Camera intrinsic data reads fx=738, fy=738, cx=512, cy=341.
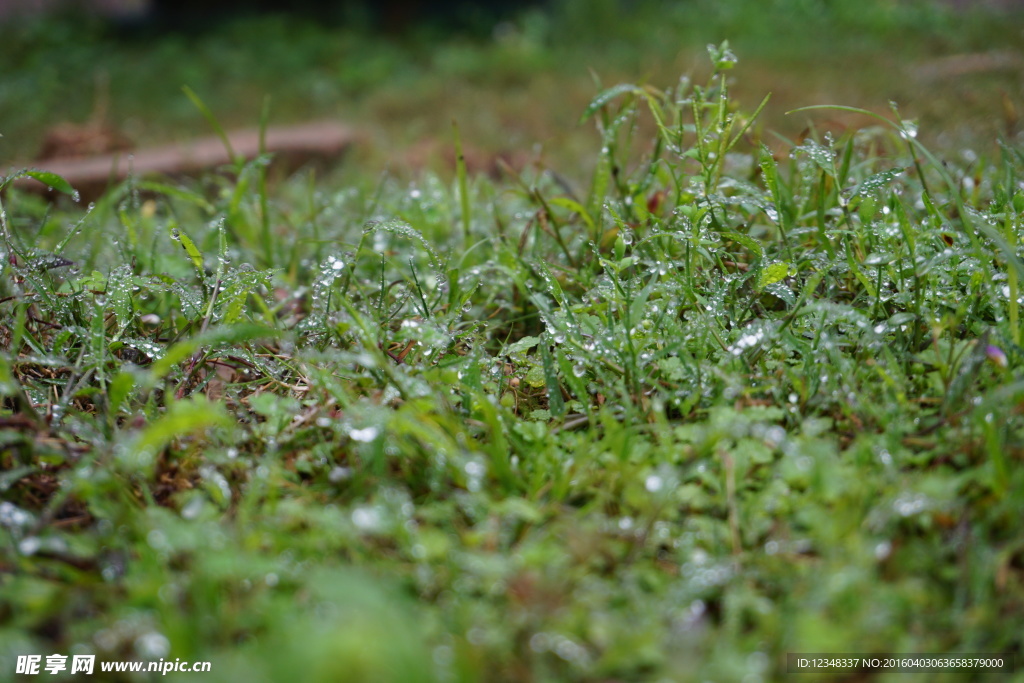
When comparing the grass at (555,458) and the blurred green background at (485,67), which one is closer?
the grass at (555,458)

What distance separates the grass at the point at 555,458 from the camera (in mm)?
919

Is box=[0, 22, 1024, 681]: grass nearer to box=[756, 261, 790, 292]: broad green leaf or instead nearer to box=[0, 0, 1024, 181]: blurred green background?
box=[756, 261, 790, 292]: broad green leaf

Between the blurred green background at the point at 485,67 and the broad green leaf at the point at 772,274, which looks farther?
the blurred green background at the point at 485,67

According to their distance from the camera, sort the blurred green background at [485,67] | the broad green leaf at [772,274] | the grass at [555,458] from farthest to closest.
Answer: the blurred green background at [485,67] → the broad green leaf at [772,274] → the grass at [555,458]

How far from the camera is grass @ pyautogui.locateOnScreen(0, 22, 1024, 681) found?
919 mm

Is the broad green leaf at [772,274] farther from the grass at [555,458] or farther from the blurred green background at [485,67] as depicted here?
the blurred green background at [485,67]

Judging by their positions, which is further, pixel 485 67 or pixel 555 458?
pixel 485 67

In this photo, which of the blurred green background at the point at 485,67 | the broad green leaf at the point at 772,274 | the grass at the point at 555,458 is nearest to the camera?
the grass at the point at 555,458

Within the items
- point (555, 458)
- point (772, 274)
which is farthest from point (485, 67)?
point (555, 458)

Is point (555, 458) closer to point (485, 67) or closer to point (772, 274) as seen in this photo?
point (772, 274)

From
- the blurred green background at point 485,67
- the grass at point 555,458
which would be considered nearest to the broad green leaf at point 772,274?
the grass at point 555,458

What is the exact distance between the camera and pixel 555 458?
125cm

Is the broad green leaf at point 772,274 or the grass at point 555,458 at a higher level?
the broad green leaf at point 772,274

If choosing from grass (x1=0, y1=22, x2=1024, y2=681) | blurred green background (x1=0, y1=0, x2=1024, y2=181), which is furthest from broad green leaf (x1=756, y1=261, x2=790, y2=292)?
blurred green background (x1=0, y1=0, x2=1024, y2=181)
